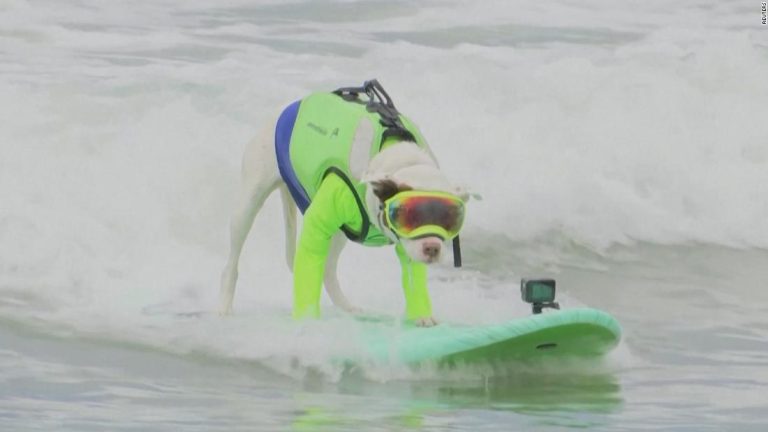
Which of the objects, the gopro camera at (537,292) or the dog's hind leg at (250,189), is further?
the dog's hind leg at (250,189)

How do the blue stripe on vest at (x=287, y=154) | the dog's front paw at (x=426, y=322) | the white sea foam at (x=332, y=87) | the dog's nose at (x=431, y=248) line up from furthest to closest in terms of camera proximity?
the white sea foam at (x=332, y=87) → the blue stripe on vest at (x=287, y=154) → the dog's front paw at (x=426, y=322) → the dog's nose at (x=431, y=248)

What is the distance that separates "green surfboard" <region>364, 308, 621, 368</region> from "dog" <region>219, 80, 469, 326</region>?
389 millimetres

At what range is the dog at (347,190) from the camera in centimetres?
988

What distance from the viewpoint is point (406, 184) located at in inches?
391

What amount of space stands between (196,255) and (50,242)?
39.4 inches

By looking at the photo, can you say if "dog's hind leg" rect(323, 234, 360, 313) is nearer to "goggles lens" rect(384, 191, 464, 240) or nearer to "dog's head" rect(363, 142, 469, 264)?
"dog's head" rect(363, 142, 469, 264)

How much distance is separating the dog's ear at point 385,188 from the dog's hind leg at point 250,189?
136 centimetres

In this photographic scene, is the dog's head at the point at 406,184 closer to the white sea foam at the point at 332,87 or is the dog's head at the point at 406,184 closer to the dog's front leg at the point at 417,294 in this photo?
the dog's front leg at the point at 417,294

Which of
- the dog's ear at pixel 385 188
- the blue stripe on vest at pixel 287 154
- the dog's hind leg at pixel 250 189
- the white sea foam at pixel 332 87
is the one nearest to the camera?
the dog's ear at pixel 385 188

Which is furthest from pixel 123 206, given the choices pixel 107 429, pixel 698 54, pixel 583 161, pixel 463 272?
pixel 698 54

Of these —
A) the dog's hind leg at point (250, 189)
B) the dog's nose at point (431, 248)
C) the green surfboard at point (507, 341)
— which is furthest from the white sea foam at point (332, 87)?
the dog's nose at point (431, 248)

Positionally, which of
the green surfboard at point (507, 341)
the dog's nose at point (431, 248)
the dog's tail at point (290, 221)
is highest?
the dog's tail at point (290, 221)

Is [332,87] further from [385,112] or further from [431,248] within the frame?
[431,248]

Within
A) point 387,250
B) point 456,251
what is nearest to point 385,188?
point 456,251
